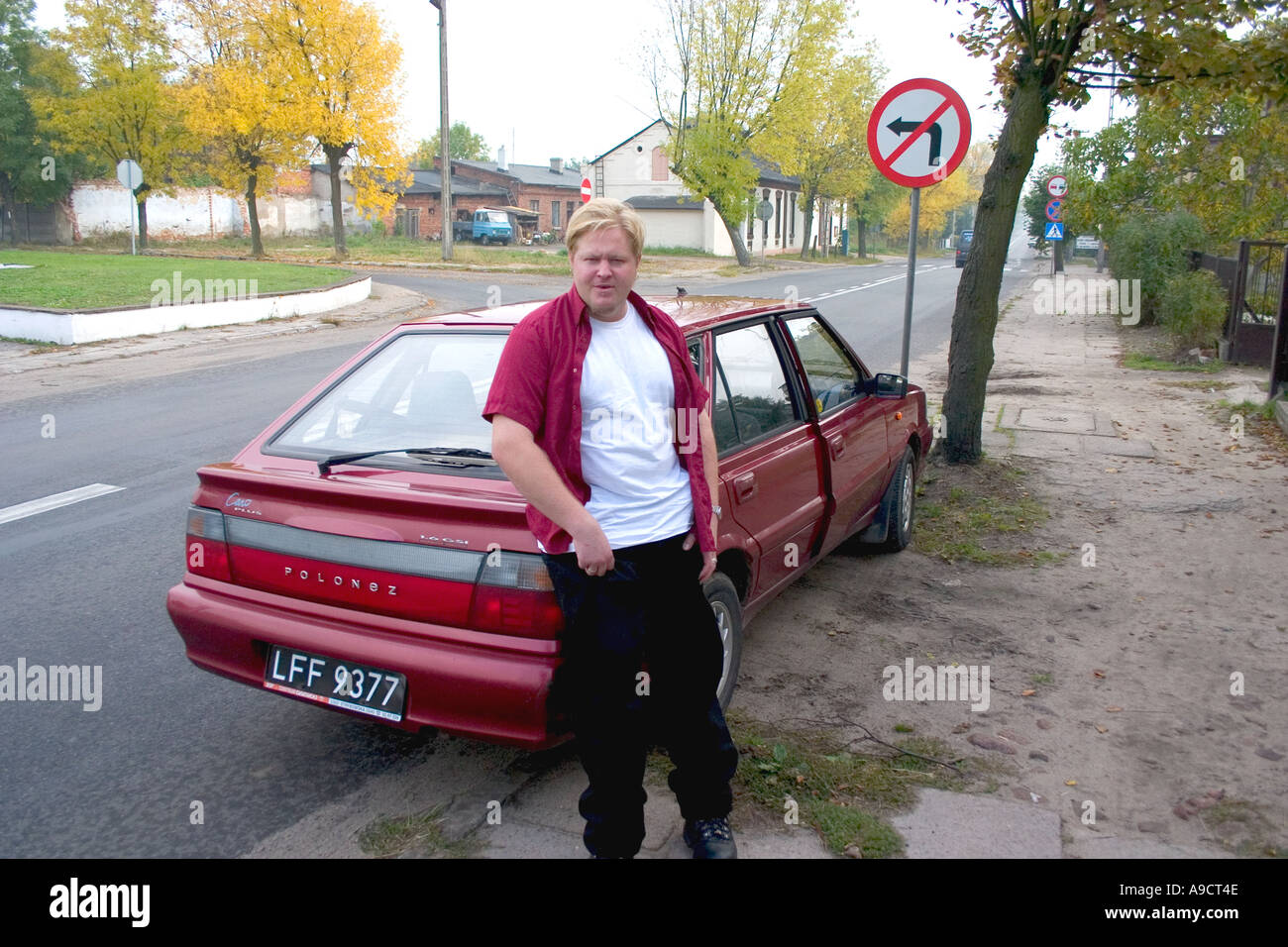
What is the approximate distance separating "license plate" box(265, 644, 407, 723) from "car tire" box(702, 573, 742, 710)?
1.14 meters

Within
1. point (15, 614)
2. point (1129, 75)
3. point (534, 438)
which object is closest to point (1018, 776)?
point (534, 438)

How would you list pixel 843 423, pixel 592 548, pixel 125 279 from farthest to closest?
pixel 125 279, pixel 843 423, pixel 592 548

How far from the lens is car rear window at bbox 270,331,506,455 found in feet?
12.1

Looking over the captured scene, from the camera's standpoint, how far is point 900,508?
605 cm

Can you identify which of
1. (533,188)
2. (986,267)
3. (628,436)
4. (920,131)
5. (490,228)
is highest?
(533,188)

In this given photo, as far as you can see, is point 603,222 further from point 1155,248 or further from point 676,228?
point 676,228

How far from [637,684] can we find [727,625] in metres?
0.99

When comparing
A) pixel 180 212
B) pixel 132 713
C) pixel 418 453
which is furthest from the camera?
pixel 180 212

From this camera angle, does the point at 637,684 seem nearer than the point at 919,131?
Yes

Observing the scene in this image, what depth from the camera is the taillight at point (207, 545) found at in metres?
3.52

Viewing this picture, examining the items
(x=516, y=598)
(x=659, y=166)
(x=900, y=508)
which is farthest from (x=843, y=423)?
(x=659, y=166)

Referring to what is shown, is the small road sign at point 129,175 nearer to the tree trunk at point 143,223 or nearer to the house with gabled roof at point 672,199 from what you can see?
the tree trunk at point 143,223

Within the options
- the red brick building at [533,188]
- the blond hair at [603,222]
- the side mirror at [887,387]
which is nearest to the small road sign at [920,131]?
the side mirror at [887,387]

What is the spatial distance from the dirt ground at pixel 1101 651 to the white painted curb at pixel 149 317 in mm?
13040
